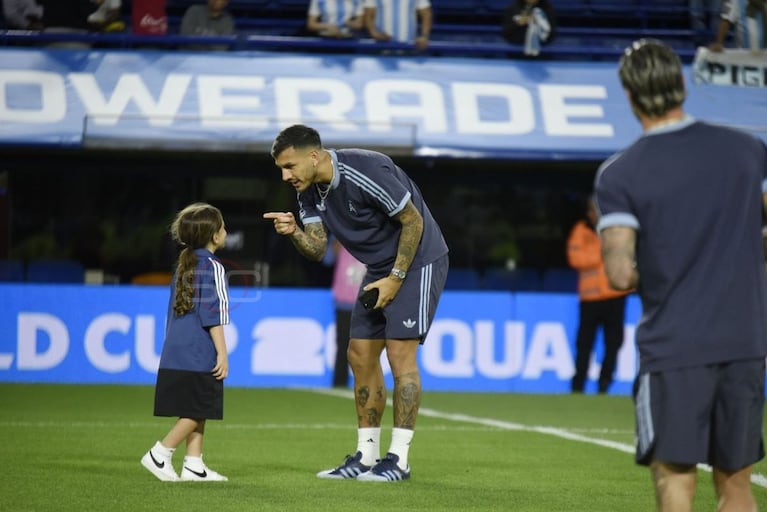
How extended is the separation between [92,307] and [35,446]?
21.9ft

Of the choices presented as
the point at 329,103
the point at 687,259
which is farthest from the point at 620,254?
the point at 329,103

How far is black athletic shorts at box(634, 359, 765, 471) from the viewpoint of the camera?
433cm

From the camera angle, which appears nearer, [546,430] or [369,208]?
[369,208]

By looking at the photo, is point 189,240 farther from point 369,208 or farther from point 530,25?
point 530,25

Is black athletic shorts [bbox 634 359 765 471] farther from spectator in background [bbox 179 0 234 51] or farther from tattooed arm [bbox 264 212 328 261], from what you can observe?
spectator in background [bbox 179 0 234 51]

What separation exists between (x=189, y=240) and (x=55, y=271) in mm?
10910

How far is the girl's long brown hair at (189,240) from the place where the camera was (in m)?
7.43

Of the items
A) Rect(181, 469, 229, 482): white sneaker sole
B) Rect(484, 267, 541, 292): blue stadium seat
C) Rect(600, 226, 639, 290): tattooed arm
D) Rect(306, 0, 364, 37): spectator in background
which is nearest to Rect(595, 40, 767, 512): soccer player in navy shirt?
Rect(600, 226, 639, 290): tattooed arm

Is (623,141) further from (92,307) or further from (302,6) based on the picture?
(92,307)

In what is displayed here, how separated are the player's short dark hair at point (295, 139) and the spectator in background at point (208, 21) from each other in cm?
946

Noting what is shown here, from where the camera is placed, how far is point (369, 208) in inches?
306

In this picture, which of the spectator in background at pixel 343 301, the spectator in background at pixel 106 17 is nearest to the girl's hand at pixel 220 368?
the spectator in background at pixel 343 301

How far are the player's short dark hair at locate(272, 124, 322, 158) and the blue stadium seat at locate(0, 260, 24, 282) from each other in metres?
11.4

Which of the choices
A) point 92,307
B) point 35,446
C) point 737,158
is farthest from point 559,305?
point 737,158
